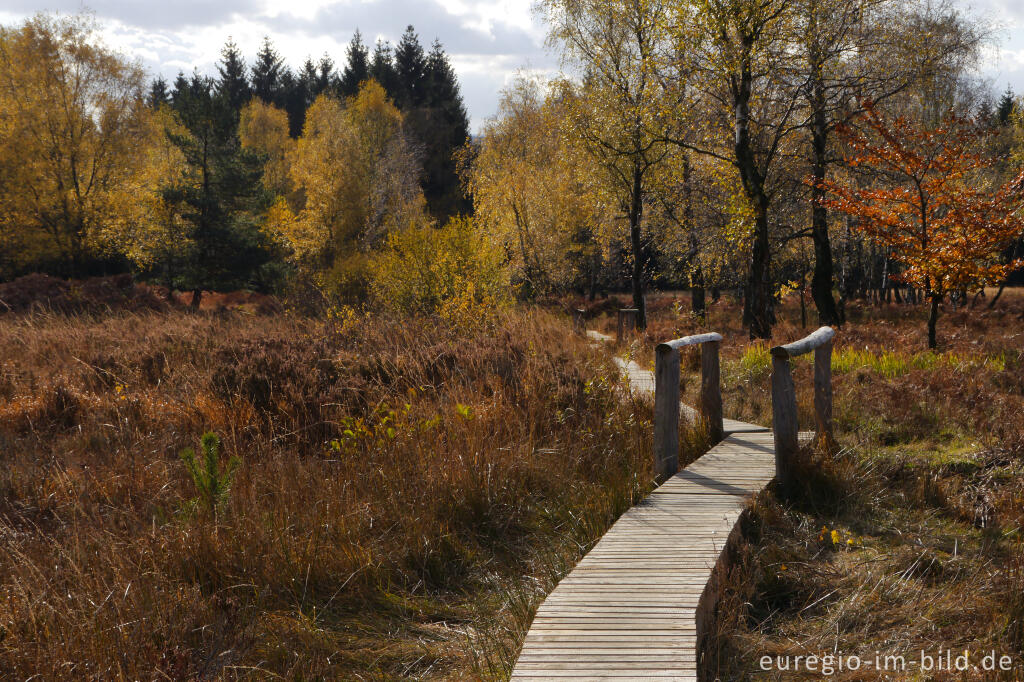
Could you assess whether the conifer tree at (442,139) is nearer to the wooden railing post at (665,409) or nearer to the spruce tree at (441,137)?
the spruce tree at (441,137)

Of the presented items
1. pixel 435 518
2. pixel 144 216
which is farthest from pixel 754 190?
pixel 144 216

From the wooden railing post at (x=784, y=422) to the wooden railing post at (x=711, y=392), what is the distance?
1030 mm

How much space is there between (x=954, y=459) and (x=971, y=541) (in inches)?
56.3

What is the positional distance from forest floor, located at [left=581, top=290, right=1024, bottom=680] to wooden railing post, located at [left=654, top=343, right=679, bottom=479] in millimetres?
791

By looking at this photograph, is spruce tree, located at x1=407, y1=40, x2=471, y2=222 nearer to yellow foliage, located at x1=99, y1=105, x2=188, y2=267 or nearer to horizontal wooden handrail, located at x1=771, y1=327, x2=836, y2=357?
yellow foliage, located at x1=99, y1=105, x2=188, y2=267

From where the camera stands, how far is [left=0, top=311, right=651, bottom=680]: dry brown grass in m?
3.86

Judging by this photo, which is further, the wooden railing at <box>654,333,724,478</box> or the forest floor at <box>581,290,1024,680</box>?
the wooden railing at <box>654,333,724,478</box>

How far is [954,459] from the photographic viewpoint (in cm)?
637

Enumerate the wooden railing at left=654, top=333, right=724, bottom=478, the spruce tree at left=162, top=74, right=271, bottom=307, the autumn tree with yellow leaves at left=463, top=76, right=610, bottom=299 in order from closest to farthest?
the wooden railing at left=654, top=333, right=724, bottom=478
the spruce tree at left=162, top=74, right=271, bottom=307
the autumn tree with yellow leaves at left=463, top=76, right=610, bottom=299

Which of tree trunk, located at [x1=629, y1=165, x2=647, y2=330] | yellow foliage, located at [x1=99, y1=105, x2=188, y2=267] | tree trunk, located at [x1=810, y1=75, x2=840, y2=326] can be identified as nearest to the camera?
tree trunk, located at [x1=810, y1=75, x2=840, y2=326]

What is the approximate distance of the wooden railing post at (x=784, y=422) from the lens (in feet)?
19.2

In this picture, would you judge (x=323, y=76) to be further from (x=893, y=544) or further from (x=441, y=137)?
(x=893, y=544)

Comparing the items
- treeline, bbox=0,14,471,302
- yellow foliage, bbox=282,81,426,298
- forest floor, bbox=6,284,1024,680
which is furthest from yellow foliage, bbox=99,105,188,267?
forest floor, bbox=6,284,1024,680

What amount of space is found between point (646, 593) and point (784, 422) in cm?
242
